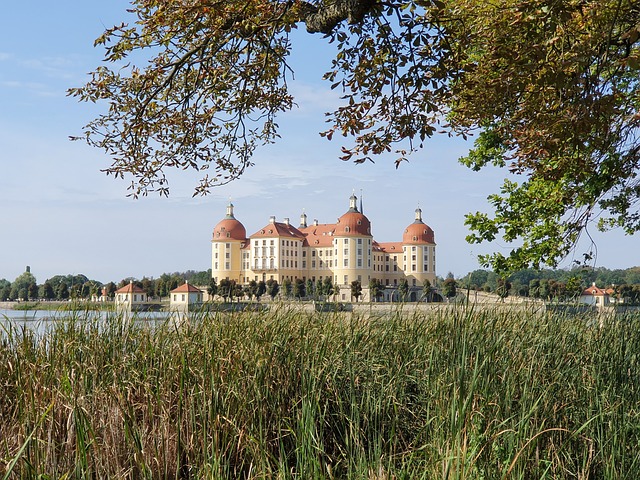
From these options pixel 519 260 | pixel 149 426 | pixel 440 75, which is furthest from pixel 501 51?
pixel 519 260

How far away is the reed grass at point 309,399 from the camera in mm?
3357

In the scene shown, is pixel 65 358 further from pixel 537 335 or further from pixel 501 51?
pixel 501 51

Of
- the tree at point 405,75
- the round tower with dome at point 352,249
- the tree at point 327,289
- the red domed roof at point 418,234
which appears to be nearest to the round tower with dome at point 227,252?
the round tower with dome at point 352,249

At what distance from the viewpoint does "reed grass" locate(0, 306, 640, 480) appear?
3.36m

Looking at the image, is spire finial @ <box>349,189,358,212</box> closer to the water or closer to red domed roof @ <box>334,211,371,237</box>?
red domed roof @ <box>334,211,371,237</box>

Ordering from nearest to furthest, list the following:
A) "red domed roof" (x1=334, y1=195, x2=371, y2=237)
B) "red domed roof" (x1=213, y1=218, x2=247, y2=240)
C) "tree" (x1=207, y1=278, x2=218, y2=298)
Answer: "tree" (x1=207, y1=278, x2=218, y2=298), "red domed roof" (x1=334, y1=195, x2=371, y2=237), "red domed roof" (x1=213, y1=218, x2=247, y2=240)

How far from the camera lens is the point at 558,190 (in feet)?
29.6

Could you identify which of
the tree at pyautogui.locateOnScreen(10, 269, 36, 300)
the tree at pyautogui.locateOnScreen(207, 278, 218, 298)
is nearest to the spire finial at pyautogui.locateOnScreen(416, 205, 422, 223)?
the tree at pyautogui.locateOnScreen(10, 269, 36, 300)

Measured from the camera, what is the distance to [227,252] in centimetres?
8419

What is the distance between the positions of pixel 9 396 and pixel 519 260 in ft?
22.8

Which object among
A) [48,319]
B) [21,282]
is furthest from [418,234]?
[48,319]

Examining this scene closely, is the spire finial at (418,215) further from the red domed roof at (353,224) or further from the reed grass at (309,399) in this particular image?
the reed grass at (309,399)

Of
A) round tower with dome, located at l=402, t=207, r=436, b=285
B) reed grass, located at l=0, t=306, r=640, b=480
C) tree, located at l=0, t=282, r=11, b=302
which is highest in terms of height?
round tower with dome, located at l=402, t=207, r=436, b=285

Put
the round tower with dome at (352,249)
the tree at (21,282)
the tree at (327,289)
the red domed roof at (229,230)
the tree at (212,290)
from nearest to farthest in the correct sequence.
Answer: the tree at (212,290), the tree at (327,289), the tree at (21,282), the round tower with dome at (352,249), the red domed roof at (229,230)
